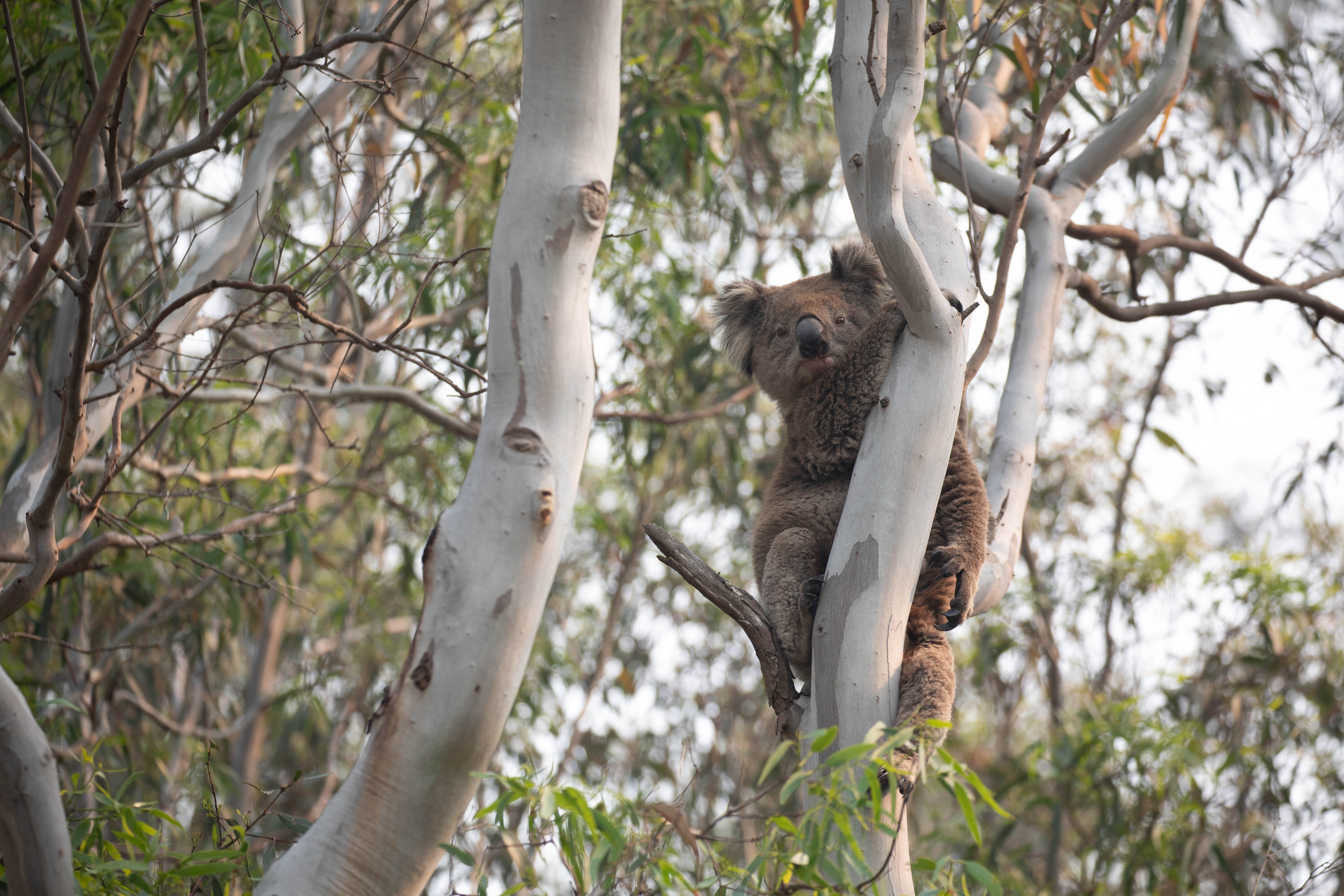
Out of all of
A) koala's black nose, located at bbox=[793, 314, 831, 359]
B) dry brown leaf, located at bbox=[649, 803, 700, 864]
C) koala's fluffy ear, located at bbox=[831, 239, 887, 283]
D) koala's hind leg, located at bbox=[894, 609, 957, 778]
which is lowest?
dry brown leaf, located at bbox=[649, 803, 700, 864]

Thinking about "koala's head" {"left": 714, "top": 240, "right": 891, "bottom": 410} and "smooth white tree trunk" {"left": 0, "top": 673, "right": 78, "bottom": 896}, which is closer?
"smooth white tree trunk" {"left": 0, "top": 673, "right": 78, "bottom": 896}

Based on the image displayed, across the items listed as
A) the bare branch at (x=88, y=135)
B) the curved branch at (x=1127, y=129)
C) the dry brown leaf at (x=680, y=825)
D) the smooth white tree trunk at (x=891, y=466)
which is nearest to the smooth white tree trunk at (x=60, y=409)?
the bare branch at (x=88, y=135)

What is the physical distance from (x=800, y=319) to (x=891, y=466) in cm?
116

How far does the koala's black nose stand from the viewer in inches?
106

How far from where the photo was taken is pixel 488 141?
494 centimetres

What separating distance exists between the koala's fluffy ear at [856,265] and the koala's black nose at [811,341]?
0.36 m

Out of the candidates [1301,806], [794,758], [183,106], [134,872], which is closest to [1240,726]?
[1301,806]

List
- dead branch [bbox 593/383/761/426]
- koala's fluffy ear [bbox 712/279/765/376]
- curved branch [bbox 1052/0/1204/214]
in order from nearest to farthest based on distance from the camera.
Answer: curved branch [bbox 1052/0/1204/214] < koala's fluffy ear [bbox 712/279/765/376] < dead branch [bbox 593/383/761/426]

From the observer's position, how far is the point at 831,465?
2525 mm

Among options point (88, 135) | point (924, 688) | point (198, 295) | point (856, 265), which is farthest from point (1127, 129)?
point (88, 135)

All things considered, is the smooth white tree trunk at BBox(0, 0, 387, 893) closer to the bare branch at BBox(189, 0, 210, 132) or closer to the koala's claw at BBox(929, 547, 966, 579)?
the bare branch at BBox(189, 0, 210, 132)

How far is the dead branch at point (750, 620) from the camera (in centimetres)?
189

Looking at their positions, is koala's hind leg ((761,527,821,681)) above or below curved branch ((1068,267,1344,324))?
below

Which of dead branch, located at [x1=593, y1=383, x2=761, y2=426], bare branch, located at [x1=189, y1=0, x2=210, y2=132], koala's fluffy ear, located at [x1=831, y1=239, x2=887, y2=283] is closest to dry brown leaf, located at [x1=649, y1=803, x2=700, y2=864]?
bare branch, located at [x1=189, y1=0, x2=210, y2=132]
